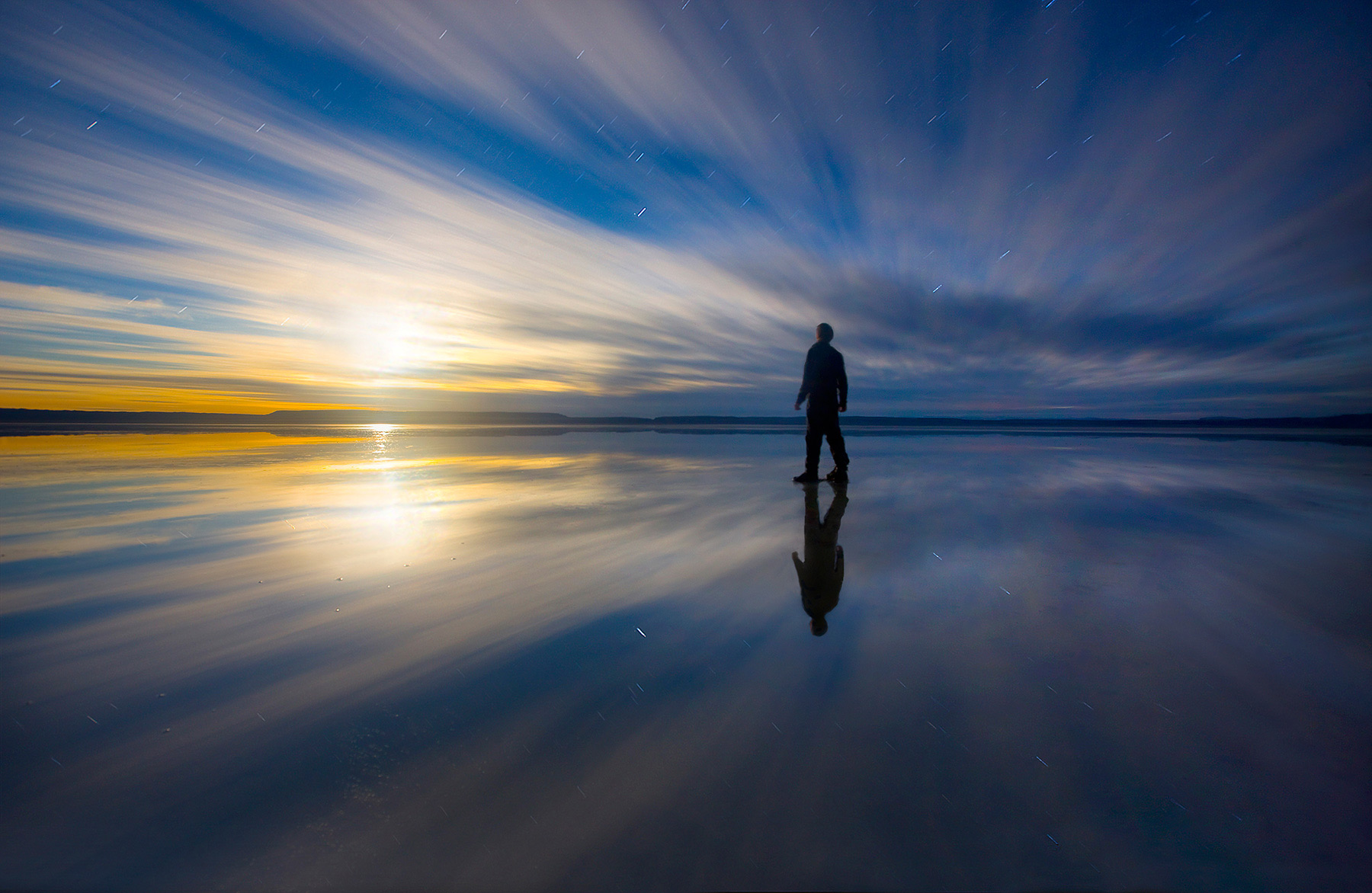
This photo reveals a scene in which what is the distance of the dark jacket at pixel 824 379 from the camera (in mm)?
7992

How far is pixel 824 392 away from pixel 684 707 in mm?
6541

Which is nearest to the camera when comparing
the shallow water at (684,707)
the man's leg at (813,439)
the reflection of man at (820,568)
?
the shallow water at (684,707)

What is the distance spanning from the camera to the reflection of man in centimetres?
288

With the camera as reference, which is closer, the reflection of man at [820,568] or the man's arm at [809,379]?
the reflection of man at [820,568]

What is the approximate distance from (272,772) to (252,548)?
316 cm

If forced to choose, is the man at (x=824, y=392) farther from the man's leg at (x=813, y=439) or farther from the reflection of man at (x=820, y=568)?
the reflection of man at (x=820, y=568)

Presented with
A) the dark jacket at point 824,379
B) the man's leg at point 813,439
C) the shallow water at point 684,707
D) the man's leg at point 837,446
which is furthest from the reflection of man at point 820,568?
the dark jacket at point 824,379

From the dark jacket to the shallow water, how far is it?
356 cm

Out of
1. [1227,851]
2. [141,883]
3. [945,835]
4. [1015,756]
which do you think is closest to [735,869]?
[945,835]

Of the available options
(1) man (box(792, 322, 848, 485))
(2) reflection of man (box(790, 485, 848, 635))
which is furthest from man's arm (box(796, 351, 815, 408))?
(2) reflection of man (box(790, 485, 848, 635))

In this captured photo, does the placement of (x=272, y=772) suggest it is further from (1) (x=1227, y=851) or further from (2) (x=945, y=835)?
(1) (x=1227, y=851)

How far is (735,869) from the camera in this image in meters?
1.29

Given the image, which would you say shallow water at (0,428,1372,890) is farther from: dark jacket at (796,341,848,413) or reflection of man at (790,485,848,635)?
dark jacket at (796,341,848,413)

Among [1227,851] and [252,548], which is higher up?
[252,548]
